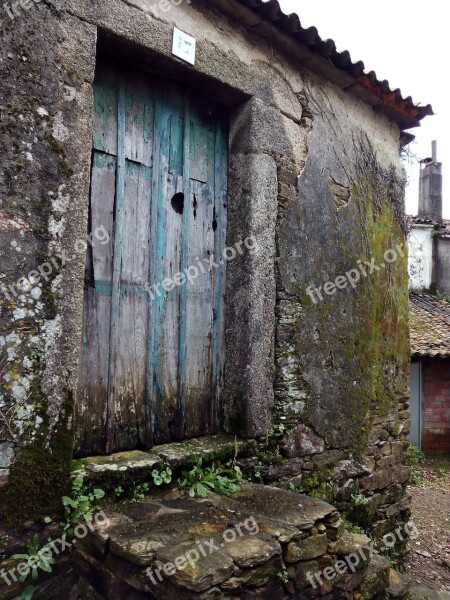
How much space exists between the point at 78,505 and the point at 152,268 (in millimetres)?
1295

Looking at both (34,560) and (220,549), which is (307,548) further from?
(34,560)

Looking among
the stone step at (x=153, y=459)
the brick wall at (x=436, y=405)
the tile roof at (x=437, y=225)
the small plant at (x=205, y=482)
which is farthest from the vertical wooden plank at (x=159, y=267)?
the tile roof at (x=437, y=225)

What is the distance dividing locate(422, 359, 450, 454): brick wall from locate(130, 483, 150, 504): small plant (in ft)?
29.1

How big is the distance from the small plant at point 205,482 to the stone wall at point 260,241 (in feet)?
1.22

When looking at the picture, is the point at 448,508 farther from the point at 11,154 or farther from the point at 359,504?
the point at 11,154

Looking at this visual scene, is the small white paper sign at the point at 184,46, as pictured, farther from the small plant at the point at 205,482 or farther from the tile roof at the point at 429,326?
the tile roof at the point at 429,326

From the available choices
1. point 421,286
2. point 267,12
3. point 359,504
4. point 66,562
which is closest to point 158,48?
point 267,12

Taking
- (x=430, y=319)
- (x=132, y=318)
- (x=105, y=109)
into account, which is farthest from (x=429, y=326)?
(x=105, y=109)

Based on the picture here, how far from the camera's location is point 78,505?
2.13m

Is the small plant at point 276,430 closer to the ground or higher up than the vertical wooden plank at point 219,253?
closer to the ground

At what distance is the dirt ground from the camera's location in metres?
3.96

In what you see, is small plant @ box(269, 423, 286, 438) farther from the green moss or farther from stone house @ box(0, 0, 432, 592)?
the green moss

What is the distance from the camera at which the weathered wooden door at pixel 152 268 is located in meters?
2.55

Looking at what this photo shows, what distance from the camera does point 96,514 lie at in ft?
7.08
